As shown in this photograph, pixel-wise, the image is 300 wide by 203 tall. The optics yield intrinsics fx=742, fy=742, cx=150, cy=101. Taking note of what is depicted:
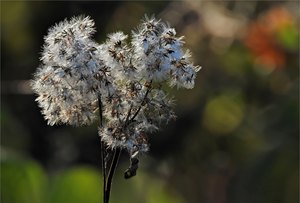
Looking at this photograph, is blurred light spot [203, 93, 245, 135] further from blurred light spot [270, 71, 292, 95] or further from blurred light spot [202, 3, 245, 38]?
blurred light spot [202, 3, 245, 38]

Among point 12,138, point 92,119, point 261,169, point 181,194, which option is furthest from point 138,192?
point 92,119

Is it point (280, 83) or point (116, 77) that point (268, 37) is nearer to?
point (280, 83)

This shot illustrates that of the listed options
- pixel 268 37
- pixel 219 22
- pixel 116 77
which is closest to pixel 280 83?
pixel 268 37

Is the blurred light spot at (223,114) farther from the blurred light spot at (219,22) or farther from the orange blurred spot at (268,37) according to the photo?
the blurred light spot at (219,22)

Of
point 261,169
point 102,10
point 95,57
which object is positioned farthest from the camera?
point 102,10

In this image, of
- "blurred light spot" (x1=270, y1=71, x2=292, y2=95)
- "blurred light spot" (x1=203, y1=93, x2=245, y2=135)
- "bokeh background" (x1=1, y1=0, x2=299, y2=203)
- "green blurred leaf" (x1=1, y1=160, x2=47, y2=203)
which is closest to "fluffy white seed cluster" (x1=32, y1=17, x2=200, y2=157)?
"green blurred leaf" (x1=1, y1=160, x2=47, y2=203)

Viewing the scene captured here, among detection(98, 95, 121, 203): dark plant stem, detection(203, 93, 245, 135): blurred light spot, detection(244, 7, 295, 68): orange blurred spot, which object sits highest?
detection(244, 7, 295, 68): orange blurred spot

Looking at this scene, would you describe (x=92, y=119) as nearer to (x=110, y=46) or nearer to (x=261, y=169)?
(x=110, y=46)
